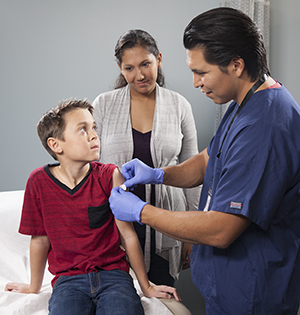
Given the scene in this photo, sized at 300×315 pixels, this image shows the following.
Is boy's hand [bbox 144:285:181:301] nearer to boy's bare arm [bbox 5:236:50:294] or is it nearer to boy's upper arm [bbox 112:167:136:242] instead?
boy's upper arm [bbox 112:167:136:242]

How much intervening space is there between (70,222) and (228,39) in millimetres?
885

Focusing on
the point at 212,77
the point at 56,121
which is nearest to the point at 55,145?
the point at 56,121

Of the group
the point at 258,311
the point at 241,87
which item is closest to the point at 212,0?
the point at 241,87

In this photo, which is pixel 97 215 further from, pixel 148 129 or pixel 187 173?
pixel 148 129

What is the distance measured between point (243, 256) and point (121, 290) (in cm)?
46

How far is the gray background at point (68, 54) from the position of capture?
90.9 inches

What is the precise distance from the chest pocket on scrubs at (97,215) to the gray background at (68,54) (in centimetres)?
126

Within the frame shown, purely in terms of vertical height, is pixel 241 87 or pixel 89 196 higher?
pixel 241 87

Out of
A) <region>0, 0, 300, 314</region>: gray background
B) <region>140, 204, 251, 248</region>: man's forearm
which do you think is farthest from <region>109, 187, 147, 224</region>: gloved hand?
<region>0, 0, 300, 314</region>: gray background

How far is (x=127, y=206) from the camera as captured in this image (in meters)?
1.10

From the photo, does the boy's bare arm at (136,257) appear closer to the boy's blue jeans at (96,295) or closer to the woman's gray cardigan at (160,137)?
the boy's blue jeans at (96,295)

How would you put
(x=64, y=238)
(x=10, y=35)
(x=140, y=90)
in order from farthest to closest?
(x=10, y=35)
(x=140, y=90)
(x=64, y=238)

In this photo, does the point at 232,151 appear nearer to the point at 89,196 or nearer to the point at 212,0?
the point at 89,196

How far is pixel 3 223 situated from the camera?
5.56ft
